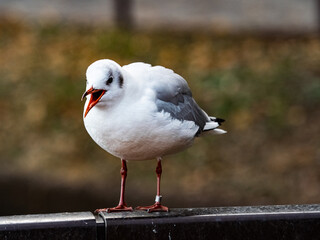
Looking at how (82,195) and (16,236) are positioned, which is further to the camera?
(82,195)

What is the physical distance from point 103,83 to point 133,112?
169 millimetres

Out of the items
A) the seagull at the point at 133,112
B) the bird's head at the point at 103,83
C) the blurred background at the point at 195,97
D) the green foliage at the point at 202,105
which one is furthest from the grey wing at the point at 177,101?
the green foliage at the point at 202,105

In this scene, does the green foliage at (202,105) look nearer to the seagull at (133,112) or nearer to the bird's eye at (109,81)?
the seagull at (133,112)

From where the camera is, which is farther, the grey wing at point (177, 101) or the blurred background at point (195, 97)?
the blurred background at point (195, 97)

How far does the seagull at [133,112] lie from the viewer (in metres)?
3.07

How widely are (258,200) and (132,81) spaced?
3.45 metres

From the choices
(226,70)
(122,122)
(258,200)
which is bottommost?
(258,200)

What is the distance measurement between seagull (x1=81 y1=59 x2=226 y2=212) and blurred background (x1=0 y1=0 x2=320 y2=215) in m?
3.04

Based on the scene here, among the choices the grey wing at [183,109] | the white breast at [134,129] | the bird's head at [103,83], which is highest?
the bird's head at [103,83]

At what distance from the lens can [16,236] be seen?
3.03m

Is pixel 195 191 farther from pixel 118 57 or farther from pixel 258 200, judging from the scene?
pixel 118 57

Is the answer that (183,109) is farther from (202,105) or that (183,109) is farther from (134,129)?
(202,105)

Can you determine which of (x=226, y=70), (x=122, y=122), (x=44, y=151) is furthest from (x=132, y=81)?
(x=226, y=70)

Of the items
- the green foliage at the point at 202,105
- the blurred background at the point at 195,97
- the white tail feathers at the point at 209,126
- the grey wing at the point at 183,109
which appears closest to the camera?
the grey wing at the point at 183,109
